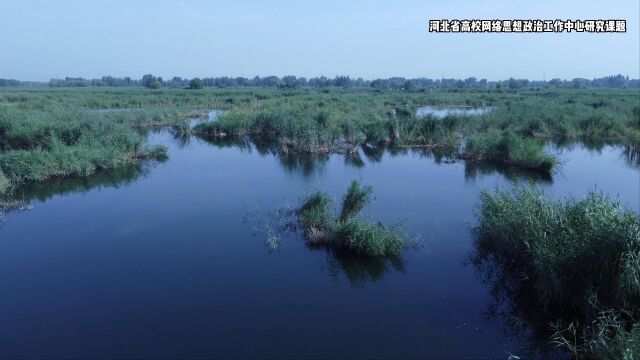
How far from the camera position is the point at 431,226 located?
11.9 metres

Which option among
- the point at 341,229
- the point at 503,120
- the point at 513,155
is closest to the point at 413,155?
the point at 513,155

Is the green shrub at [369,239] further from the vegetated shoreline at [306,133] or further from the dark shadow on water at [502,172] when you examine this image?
the vegetated shoreline at [306,133]

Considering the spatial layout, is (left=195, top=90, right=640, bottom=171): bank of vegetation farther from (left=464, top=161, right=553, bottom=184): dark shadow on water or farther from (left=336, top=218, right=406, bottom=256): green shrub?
(left=336, top=218, right=406, bottom=256): green shrub

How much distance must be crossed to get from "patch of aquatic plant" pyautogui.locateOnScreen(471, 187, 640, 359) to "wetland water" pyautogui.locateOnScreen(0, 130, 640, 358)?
26.4 inches

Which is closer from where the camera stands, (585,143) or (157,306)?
(157,306)

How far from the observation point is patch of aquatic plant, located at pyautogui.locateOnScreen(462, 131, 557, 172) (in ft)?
58.5

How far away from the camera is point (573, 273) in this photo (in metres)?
7.02

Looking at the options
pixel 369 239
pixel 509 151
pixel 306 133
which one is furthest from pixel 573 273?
pixel 306 133

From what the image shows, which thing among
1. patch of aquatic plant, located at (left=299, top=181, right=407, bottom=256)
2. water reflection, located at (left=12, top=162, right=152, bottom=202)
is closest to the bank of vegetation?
water reflection, located at (left=12, top=162, right=152, bottom=202)

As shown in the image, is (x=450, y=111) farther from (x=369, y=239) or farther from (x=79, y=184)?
(x=369, y=239)

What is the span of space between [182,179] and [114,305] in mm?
9781

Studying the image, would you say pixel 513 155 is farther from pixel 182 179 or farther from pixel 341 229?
pixel 182 179

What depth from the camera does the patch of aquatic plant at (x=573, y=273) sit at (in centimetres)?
623

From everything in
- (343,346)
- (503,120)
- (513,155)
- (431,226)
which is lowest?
(343,346)
